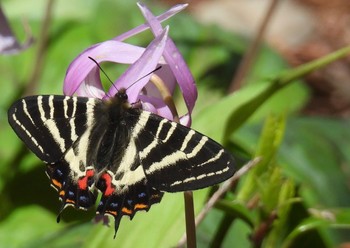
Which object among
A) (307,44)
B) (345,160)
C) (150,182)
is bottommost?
(307,44)

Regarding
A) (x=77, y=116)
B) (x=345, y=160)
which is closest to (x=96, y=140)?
(x=77, y=116)

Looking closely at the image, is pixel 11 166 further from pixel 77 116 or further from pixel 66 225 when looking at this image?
pixel 77 116

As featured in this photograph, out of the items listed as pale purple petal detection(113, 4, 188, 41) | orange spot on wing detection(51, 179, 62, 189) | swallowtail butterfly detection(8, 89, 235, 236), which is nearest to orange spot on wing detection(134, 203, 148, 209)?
swallowtail butterfly detection(8, 89, 235, 236)

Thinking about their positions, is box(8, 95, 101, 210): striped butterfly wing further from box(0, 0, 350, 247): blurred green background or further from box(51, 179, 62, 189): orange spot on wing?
box(0, 0, 350, 247): blurred green background

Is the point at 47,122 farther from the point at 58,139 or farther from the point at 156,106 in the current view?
the point at 156,106

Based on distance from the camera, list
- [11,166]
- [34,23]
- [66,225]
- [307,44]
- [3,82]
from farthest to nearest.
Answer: [307,44] < [34,23] < [3,82] < [11,166] < [66,225]

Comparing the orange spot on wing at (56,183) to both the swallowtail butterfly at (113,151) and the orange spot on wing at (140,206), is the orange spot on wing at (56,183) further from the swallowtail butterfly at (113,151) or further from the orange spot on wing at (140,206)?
the orange spot on wing at (140,206)
